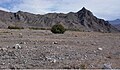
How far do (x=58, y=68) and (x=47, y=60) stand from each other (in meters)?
1.94

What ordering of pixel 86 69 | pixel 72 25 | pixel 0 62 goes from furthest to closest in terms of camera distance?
pixel 72 25
pixel 0 62
pixel 86 69

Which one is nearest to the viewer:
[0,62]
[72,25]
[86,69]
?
[86,69]

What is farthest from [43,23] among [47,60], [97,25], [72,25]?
[47,60]

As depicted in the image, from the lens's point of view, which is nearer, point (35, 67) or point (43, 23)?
point (35, 67)

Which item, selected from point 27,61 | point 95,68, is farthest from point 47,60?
point 95,68

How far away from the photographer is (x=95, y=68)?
35.1ft

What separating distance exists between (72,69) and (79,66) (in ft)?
1.55

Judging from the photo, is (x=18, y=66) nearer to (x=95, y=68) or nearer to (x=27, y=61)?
(x=27, y=61)

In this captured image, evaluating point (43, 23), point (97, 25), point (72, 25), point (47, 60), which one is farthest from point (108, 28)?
point (47, 60)

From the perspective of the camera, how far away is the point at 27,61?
40.1 ft

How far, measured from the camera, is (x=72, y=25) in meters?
194

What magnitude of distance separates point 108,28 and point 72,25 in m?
26.7

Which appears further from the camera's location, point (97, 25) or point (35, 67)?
point (97, 25)

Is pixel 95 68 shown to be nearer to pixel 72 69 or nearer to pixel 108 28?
pixel 72 69
